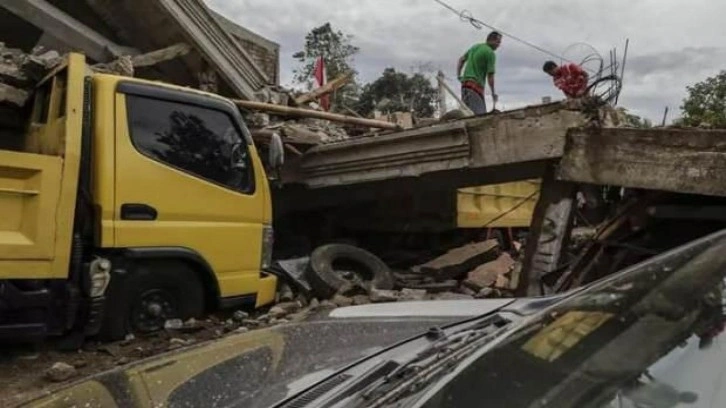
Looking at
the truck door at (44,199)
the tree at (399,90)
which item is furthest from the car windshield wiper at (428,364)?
the tree at (399,90)

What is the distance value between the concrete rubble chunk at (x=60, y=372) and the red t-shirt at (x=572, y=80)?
517cm

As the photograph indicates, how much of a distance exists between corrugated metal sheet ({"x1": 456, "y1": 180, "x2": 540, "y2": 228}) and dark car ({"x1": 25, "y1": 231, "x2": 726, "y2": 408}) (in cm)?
824

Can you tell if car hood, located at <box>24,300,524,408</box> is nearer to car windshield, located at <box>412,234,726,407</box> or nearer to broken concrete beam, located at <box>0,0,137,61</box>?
car windshield, located at <box>412,234,726,407</box>

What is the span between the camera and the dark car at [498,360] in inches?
61.9

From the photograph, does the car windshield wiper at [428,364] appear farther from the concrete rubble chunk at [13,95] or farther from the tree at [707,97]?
the tree at [707,97]


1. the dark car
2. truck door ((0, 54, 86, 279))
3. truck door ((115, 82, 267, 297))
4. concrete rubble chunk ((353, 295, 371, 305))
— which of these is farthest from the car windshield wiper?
concrete rubble chunk ((353, 295, 371, 305))

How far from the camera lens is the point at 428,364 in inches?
73.5

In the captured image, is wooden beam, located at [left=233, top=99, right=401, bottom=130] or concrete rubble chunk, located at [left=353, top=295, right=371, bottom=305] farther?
wooden beam, located at [left=233, top=99, right=401, bottom=130]

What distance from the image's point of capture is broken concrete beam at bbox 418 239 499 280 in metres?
9.36

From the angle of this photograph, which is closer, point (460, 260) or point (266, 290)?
point (266, 290)

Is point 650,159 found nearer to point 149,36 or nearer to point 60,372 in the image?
point 60,372

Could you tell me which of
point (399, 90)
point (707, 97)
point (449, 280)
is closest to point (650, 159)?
point (449, 280)

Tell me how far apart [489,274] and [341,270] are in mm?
2018

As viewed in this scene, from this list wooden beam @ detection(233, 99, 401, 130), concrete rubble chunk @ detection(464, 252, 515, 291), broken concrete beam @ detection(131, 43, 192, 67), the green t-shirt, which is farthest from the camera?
the green t-shirt
